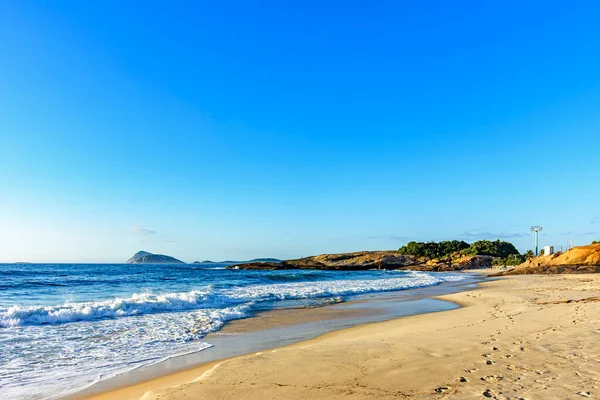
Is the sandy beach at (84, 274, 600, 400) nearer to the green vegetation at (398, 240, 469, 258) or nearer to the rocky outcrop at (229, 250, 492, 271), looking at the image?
the rocky outcrop at (229, 250, 492, 271)

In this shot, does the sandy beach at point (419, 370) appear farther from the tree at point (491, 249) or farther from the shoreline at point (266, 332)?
the tree at point (491, 249)

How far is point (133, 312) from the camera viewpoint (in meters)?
13.5

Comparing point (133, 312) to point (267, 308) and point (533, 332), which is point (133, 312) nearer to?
point (267, 308)

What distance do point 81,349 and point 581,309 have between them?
13786mm

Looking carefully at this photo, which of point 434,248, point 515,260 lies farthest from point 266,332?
point 434,248

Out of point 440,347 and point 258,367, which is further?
point 440,347

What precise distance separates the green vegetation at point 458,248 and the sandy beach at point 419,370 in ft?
285

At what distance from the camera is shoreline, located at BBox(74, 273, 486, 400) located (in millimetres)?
6102

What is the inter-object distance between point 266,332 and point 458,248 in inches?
3918

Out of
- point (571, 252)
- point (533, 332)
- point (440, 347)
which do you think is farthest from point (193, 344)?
point (571, 252)

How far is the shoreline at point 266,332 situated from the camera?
6102 millimetres

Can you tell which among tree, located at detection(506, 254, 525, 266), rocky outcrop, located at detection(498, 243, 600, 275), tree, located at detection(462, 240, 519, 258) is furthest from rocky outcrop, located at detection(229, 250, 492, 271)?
rocky outcrop, located at detection(498, 243, 600, 275)

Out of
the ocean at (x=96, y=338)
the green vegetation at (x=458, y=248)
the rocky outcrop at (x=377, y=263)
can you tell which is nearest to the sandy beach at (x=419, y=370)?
the ocean at (x=96, y=338)

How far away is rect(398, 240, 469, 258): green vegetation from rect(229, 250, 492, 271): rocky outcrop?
7.07 m
